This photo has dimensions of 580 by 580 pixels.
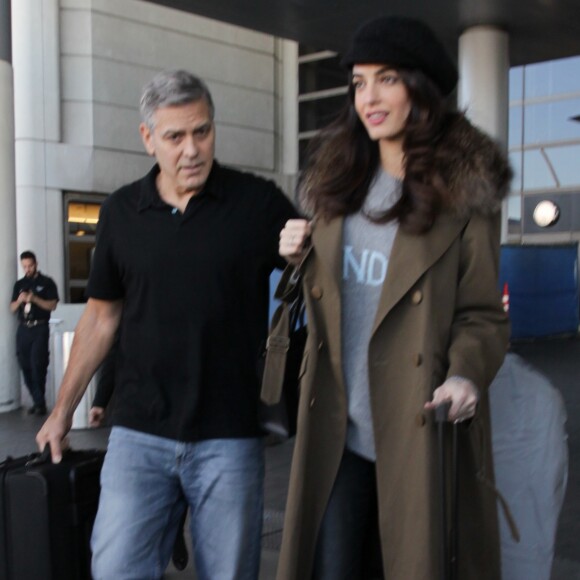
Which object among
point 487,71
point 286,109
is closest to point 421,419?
point 487,71

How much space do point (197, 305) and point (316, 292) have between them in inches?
21.0

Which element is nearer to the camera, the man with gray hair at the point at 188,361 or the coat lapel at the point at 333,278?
the coat lapel at the point at 333,278

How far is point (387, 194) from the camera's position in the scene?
2355 millimetres

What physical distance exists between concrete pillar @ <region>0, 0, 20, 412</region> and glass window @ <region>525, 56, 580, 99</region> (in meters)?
12.6

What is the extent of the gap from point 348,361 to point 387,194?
45cm

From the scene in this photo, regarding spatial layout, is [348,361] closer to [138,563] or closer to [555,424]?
[555,424]

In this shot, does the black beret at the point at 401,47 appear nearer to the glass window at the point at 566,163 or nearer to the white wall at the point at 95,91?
the white wall at the point at 95,91

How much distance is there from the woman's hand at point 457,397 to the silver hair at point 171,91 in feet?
4.08

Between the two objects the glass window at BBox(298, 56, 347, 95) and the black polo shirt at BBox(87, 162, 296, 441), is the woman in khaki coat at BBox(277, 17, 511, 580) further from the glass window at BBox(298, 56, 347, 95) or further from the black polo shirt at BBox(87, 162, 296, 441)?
the glass window at BBox(298, 56, 347, 95)

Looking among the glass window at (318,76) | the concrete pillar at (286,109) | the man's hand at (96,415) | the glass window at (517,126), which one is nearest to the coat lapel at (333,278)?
the man's hand at (96,415)

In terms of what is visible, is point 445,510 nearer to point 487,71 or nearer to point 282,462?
point 282,462

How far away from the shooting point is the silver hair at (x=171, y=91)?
273 centimetres

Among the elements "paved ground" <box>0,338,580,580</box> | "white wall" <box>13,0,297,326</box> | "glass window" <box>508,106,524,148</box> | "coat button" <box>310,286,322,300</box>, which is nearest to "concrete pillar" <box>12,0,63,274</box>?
"white wall" <box>13,0,297,326</box>

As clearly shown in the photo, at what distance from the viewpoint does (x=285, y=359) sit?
2.51m
